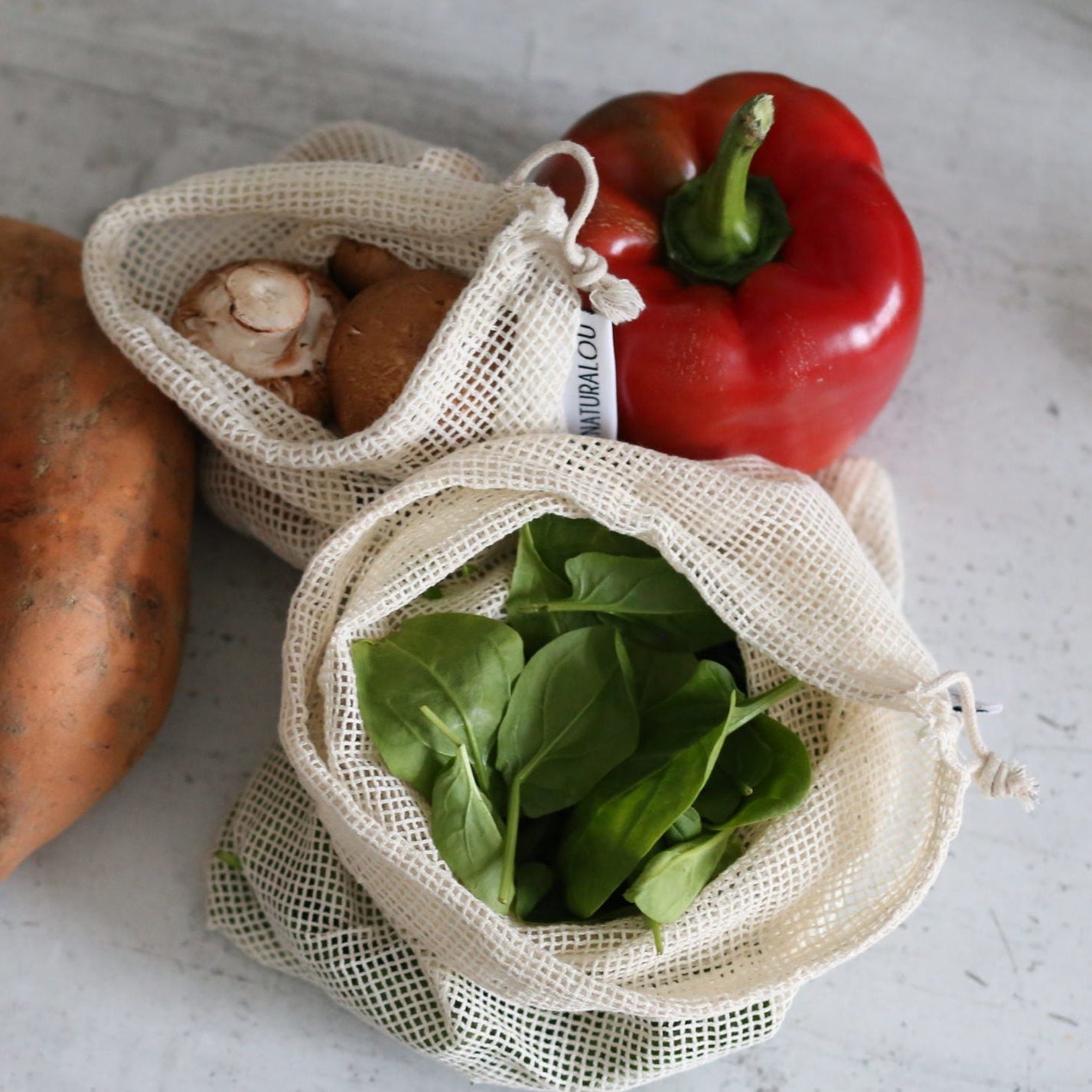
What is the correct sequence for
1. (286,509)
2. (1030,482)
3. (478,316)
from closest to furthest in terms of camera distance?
(478,316)
(286,509)
(1030,482)

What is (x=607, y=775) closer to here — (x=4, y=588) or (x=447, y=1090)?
(x=447, y=1090)

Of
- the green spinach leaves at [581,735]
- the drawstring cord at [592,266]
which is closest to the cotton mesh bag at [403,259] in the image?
the drawstring cord at [592,266]

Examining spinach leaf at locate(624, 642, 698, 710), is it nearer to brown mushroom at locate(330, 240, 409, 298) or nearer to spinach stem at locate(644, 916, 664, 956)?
spinach stem at locate(644, 916, 664, 956)

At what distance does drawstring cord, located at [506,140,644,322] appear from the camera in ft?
2.37

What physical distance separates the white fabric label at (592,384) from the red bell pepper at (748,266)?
2cm

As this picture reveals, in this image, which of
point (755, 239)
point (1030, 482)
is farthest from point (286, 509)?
point (1030, 482)

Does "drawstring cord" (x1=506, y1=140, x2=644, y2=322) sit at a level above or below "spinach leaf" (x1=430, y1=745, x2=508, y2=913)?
above

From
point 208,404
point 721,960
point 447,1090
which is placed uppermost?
point 208,404

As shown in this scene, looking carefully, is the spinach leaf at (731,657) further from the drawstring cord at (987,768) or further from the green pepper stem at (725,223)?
the green pepper stem at (725,223)

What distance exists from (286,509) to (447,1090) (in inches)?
17.4

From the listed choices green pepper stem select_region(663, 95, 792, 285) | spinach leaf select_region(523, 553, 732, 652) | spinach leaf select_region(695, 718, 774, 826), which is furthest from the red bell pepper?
spinach leaf select_region(695, 718, 774, 826)

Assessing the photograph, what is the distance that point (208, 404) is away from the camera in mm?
784

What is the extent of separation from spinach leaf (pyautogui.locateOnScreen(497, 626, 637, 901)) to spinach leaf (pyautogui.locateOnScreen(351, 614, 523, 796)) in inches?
0.6

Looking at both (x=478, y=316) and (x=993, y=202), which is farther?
(x=993, y=202)
